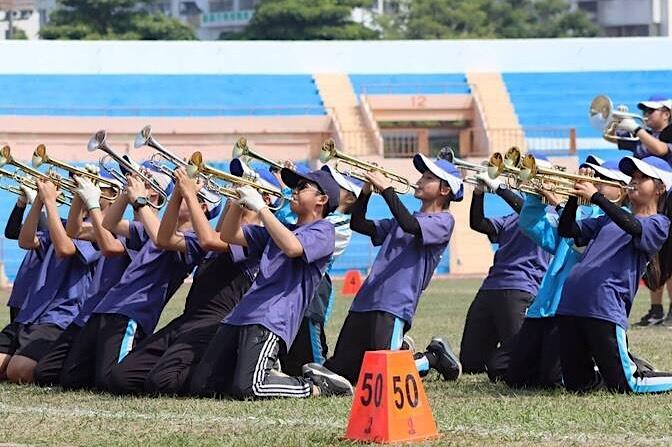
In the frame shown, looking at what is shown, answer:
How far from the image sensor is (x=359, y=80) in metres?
37.3

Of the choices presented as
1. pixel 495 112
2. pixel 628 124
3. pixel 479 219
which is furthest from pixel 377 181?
pixel 495 112

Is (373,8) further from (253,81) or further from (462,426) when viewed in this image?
(462,426)

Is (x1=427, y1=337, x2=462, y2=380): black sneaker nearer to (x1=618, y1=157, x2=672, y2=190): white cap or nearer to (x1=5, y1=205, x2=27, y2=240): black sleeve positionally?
(x1=618, y1=157, x2=672, y2=190): white cap

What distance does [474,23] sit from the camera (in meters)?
71.9

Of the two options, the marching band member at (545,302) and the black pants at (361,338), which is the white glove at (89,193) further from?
the marching band member at (545,302)

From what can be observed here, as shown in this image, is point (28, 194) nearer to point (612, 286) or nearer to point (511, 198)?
point (511, 198)

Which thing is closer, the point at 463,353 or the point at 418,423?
the point at 418,423

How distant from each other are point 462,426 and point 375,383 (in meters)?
0.71

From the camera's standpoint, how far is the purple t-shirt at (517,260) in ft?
37.4

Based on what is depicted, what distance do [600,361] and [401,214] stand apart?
154cm

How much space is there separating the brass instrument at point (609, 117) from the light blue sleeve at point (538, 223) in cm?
346

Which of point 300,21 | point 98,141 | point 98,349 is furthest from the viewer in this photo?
point 300,21

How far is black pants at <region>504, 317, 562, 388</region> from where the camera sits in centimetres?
995

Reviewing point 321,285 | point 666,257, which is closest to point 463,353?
point 321,285
